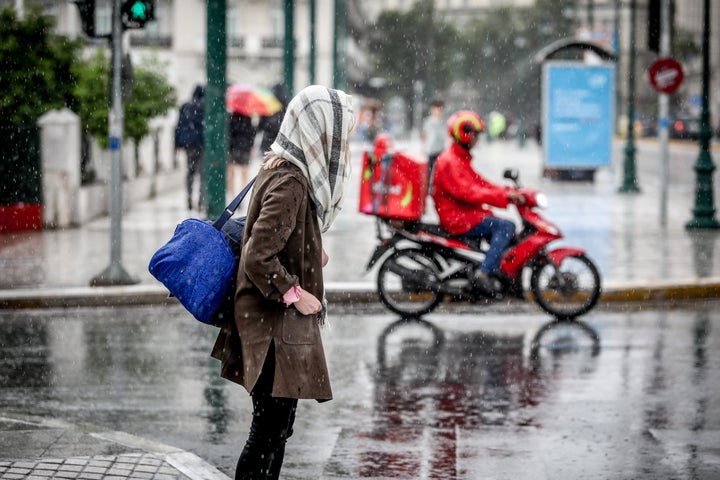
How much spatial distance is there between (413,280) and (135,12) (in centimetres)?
380

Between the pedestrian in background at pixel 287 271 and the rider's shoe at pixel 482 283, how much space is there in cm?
615

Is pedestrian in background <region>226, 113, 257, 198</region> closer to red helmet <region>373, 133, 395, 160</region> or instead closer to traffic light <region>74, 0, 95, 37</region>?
traffic light <region>74, 0, 95, 37</region>

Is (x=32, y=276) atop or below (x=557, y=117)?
below

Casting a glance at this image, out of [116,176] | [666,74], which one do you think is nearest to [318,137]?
[116,176]

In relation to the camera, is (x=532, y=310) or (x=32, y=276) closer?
(x=532, y=310)

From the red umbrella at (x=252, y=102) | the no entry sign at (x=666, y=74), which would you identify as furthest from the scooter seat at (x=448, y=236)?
the red umbrella at (x=252, y=102)

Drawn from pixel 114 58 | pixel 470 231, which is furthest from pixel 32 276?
pixel 470 231

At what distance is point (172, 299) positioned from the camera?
1168cm

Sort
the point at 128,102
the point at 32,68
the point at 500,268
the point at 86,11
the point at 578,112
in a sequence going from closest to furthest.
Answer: the point at 500,268 → the point at 86,11 → the point at 32,68 → the point at 128,102 → the point at 578,112

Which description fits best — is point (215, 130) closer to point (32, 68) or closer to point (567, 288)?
point (567, 288)

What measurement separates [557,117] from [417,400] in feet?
72.2

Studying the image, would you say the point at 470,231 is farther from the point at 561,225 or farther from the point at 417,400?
the point at 561,225

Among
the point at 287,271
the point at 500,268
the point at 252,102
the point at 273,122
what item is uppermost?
the point at 252,102

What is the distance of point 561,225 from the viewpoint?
59.9 feet
